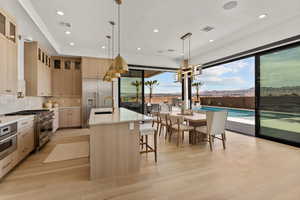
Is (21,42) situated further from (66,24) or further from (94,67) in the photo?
(94,67)

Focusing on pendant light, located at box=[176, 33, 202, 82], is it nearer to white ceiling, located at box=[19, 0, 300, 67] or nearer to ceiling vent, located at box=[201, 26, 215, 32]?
white ceiling, located at box=[19, 0, 300, 67]

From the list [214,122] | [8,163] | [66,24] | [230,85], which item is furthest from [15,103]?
[230,85]

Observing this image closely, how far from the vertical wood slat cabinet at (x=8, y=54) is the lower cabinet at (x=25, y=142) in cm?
79

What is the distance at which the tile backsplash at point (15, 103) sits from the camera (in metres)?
2.96

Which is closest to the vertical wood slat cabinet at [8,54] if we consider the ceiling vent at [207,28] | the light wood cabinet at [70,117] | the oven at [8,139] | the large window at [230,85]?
the oven at [8,139]

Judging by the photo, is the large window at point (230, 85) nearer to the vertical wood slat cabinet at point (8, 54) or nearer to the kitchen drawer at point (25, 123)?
the kitchen drawer at point (25, 123)

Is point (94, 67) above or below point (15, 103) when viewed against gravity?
above

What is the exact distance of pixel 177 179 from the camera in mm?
2160

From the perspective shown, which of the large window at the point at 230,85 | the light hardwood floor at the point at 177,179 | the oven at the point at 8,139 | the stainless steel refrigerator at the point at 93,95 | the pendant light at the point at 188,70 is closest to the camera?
the light hardwood floor at the point at 177,179

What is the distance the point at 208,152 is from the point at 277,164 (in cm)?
119

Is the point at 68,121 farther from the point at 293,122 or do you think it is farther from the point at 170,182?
the point at 293,122

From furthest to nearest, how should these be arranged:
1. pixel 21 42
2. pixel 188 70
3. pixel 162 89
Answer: pixel 162 89
pixel 188 70
pixel 21 42

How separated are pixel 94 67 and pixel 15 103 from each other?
2762mm

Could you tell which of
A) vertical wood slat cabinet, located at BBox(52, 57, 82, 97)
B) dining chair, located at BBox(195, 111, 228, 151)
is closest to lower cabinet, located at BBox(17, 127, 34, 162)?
vertical wood slat cabinet, located at BBox(52, 57, 82, 97)
